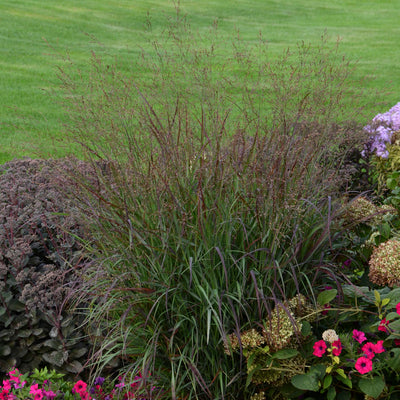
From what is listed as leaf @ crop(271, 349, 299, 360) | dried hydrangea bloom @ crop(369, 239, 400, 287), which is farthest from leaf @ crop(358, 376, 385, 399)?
dried hydrangea bloom @ crop(369, 239, 400, 287)

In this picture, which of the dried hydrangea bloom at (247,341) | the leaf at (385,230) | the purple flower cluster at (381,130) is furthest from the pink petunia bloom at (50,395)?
the purple flower cluster at (381,130)

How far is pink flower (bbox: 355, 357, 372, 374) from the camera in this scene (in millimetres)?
2391

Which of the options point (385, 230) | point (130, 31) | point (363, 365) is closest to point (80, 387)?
point (363, 365)

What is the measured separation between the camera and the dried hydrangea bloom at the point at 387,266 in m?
2.93

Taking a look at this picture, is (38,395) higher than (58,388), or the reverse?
(38,395)

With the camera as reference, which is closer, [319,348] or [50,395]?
[319,348]

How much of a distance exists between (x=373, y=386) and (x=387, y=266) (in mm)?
716

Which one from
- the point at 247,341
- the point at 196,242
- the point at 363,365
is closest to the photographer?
the point at 363,365

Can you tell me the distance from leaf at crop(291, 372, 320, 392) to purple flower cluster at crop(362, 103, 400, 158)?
2.77 meters

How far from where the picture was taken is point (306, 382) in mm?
2461

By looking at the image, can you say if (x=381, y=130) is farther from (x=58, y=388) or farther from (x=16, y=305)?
(x=58, y=388)

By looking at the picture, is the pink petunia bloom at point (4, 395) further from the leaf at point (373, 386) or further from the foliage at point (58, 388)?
the leaf at point (373, 386)

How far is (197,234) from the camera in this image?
2.66 meters

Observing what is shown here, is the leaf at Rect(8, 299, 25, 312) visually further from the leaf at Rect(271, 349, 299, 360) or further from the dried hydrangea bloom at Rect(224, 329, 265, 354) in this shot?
the leaf at Rect(271, 349, 299, 360)
